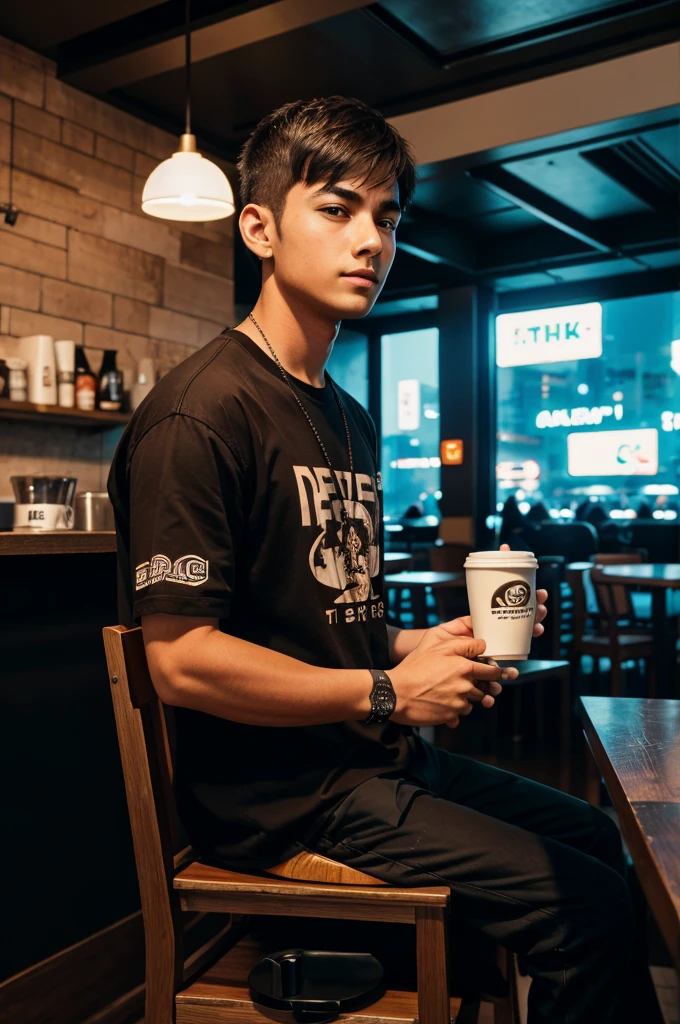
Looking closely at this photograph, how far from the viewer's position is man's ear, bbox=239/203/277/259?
1.25 metres

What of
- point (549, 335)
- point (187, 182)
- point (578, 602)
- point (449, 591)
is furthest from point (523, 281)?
point (187, 182)

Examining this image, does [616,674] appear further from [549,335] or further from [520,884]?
[549,335]

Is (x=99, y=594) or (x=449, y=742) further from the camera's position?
(x=449, y=742)

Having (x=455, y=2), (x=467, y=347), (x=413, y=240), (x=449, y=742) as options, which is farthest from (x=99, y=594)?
(x=467, y=347)

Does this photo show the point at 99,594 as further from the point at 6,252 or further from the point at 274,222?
the point at 6,252

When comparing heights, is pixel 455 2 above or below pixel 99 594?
above

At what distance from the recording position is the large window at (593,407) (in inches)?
365

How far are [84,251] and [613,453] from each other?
6.32 meters

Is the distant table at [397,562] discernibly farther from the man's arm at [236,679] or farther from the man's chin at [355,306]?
the man's arm at [236,679]

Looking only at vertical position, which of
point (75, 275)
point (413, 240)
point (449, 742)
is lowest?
point (449, 742)

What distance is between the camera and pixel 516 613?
1.06 meters

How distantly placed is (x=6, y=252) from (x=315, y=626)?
4209mm

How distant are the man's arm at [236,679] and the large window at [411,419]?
368 inches

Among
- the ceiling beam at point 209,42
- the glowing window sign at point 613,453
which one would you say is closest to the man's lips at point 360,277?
the ceiling beam at point 209,42
